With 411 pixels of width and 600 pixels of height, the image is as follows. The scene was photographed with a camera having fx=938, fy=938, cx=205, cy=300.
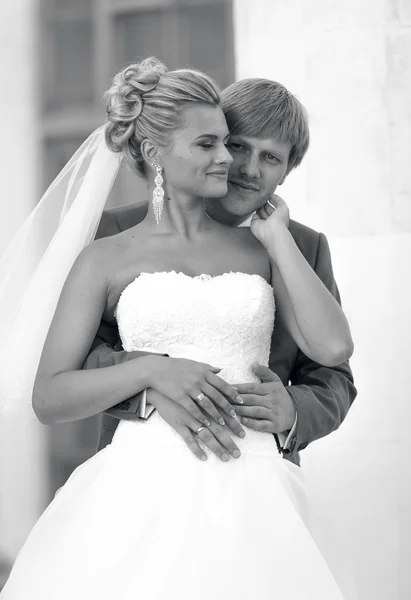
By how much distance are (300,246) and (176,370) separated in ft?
2.17

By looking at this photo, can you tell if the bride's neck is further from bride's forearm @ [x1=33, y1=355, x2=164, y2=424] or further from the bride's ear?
bride's forearm @ [x1=33, y1=355, x2=164, y2=424]

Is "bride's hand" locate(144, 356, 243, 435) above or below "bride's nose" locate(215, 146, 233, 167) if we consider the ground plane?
below

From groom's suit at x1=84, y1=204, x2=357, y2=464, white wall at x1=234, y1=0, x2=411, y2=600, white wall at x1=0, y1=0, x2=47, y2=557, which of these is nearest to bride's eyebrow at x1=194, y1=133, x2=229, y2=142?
groom's suit at x1=84, y1=204, x2=357, y2=464

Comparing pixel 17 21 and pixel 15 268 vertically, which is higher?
pixel 17 21

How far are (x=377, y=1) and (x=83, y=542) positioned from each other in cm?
269

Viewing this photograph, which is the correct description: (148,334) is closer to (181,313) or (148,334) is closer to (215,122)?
(181,313)

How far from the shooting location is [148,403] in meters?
1.86

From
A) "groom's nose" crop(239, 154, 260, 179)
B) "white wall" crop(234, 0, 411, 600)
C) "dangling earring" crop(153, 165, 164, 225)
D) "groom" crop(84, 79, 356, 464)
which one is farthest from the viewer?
"white wall" crop(234, 0, 411, 600)

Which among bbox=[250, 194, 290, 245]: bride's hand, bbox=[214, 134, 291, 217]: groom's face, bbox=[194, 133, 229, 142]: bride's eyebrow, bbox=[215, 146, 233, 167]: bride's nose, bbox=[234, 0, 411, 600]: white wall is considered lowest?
bbox=[234, 0, 411, 600]: white wall

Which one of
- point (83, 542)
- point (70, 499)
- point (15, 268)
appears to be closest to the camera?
point (83, 542)

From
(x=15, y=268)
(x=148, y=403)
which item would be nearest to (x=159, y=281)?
(x=148, y=403)

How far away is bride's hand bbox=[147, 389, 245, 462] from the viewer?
5.95 feet

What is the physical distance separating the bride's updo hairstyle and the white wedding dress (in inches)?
12.3

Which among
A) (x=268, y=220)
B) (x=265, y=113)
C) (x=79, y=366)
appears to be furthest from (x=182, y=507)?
(x=265, y=113)
